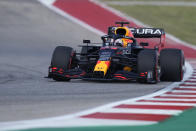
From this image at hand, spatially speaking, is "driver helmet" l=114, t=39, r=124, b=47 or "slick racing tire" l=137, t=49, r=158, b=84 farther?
"driver helmet" l=114, t=39, r=124, b=47

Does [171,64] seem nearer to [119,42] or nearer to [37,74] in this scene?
[119,42]

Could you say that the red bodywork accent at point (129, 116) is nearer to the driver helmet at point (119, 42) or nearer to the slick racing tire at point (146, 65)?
the slick racing tire at point (146, 65)

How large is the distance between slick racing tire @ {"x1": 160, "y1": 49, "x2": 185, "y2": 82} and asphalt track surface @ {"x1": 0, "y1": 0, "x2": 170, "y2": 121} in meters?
1.43

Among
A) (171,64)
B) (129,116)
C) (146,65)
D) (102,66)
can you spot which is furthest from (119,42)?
(129,116)

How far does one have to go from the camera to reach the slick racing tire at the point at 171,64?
44.1 ft

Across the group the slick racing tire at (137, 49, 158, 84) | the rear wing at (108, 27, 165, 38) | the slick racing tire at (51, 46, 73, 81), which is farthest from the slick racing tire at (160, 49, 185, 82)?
the slick racing tire at (51, 46, 73, 81)

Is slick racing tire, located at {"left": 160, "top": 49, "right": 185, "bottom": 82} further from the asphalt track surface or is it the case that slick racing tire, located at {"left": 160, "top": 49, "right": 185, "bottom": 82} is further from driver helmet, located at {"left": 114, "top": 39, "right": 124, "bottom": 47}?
the asphalt track surface

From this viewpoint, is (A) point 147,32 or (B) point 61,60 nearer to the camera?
(B) point 61,60

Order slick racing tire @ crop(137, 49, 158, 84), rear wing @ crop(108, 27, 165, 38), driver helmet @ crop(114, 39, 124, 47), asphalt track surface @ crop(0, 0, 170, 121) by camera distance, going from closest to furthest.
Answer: asphalt track surface @ crop(0, 0, 170, 121) < slick racing tire @ crop(137, 49, 158, 84) < driver helmet @ crop(114, 39, 124, 47) < rear wing @ crop(108, 27, 165, 38)

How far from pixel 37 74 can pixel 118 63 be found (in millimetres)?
3118

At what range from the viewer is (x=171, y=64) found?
13.5 m

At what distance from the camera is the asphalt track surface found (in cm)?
821

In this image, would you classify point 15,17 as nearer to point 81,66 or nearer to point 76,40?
point 76,40

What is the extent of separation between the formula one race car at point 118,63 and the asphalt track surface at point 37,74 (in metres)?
0.27
